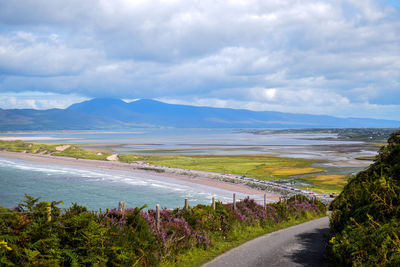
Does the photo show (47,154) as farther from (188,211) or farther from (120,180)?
(188,211)

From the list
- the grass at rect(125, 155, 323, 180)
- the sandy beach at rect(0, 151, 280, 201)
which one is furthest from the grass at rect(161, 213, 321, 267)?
the grass at rect(125, 155, 323, 180)

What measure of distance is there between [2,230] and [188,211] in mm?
10194

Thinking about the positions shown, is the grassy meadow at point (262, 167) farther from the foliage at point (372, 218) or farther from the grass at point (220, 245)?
the foliage at point (372, 218)

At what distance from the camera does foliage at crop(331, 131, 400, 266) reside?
12398mm

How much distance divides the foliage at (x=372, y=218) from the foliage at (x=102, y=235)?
7007 millimetres

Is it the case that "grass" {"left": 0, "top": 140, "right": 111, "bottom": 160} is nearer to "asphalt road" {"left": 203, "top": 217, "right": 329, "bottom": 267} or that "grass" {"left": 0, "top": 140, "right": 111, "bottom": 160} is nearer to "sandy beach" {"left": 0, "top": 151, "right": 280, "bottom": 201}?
"sandy beach" {"left": 0, "top": 151, "right": 280, "bottom": 201}

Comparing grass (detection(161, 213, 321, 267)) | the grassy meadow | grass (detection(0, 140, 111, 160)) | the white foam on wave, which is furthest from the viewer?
grass (detection(0, 140, 111, 160))

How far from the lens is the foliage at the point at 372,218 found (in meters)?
12.4

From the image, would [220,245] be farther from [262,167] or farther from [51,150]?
[51,150]

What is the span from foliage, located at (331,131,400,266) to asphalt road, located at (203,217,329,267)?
204 cm

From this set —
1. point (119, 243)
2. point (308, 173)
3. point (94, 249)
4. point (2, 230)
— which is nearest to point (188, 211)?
point (119, 243)

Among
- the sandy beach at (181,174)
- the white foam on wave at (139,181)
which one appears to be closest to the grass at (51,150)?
the sandy beach at (181,174)

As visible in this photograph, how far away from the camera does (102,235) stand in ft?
42.7

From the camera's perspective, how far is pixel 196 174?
8094 cm
